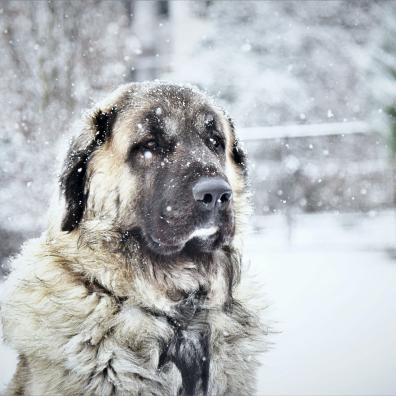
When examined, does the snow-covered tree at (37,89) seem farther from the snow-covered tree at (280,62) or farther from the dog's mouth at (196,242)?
the dog's mouth at (196,242)

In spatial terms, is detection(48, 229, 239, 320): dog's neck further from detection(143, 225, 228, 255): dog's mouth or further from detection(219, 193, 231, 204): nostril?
detection(219, 193, 231, 204): nostril

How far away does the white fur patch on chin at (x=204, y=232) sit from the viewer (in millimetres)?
1463

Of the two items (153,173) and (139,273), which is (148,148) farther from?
(139,273)

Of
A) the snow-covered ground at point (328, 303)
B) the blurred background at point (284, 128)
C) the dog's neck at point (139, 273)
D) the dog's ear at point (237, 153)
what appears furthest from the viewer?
the blurred background at point (284, 128)

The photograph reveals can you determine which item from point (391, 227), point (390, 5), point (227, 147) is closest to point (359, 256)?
point (391, 227)

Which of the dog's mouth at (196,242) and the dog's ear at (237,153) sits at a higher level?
the dog's ear at (237,153)

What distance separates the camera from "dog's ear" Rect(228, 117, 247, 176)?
75.6 inches

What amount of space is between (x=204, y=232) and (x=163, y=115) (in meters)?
0.49

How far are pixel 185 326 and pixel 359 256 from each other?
2.64m

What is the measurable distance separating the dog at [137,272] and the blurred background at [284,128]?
0.39 meters

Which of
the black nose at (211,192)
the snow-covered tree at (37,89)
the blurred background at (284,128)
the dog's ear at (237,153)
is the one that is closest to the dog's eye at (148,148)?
the black nose at (211,192)

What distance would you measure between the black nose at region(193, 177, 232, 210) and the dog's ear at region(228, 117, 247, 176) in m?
0.49

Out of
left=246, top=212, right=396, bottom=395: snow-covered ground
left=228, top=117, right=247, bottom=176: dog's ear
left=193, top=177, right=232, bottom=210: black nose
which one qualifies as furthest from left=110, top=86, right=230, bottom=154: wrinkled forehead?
left=246, top=212, right=396, bottom=395: snow-covered ground

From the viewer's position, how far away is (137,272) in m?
1.57
